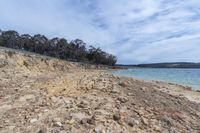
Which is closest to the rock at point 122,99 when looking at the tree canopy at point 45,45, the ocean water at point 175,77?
the ocean water at point 175,77

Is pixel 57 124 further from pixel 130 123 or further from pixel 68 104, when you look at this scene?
pixel 130 123

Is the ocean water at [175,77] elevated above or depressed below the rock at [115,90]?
below

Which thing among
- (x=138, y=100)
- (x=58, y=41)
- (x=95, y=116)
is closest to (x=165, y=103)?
(x=138, y=100)

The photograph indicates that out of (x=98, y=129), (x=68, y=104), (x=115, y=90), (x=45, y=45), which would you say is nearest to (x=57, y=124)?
(x=98, y=129)

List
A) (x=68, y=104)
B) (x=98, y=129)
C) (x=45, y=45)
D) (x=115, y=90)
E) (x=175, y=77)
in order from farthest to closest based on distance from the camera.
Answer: (x=45, y=45) → (x=175, y=77) → (x=115, y=90) → (x=68, y=104) → (x=98, y=129)

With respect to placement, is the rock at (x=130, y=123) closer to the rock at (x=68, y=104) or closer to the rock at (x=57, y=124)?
the rock at (x=57, y=124)

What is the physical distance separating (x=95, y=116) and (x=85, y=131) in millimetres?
685

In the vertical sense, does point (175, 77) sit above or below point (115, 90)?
below

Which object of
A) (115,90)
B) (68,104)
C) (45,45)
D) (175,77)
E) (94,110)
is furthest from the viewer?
(45,45)

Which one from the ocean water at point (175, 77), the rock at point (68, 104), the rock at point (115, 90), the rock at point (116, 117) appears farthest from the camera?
the ocean water at point (175, 77)

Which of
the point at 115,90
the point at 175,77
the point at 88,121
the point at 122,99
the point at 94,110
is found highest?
the point at 115,90

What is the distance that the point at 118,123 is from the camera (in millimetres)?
7078

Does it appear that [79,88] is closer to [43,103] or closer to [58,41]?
[43,103]

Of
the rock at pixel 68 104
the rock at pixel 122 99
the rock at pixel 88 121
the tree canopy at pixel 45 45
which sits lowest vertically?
Result: the rock at pixel 88 121
